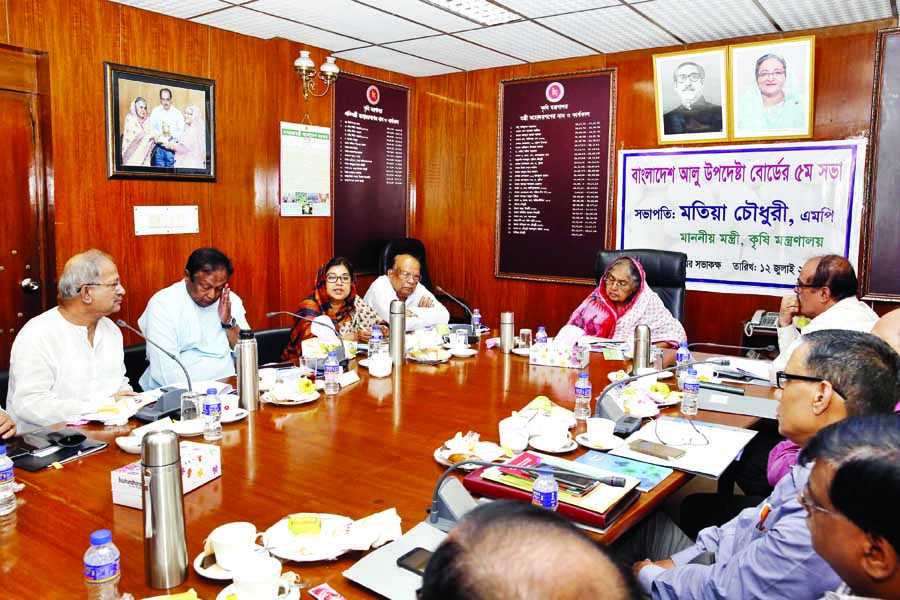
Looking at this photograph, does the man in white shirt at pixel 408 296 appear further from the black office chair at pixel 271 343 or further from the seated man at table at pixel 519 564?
the seated man at table at pixel 519 564

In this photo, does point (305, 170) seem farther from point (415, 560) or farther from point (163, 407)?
point (415, 560)

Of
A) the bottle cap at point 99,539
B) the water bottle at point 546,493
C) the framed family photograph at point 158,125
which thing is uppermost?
the framed family photograph at point 158,125

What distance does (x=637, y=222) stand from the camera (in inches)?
203

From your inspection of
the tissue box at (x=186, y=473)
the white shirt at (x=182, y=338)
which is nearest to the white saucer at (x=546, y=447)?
the tissue box at (x=186, y=473)

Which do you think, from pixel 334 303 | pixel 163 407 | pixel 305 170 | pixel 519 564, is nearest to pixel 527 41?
pixel 305 170

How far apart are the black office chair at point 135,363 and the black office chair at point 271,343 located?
0.58m

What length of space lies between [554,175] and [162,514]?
4.57 metres

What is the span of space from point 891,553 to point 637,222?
437 centimetres

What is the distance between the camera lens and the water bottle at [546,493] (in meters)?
1.54

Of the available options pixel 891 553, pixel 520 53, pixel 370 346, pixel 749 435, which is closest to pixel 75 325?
pixel 370 346

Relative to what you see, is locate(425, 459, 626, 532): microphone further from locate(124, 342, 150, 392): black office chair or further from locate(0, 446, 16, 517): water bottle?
locate(124, 342, 150, 392): black office chair

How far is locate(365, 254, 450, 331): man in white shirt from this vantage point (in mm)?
4395

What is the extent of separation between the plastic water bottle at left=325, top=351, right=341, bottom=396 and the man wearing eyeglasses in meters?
3.29

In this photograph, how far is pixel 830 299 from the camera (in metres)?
3.19
